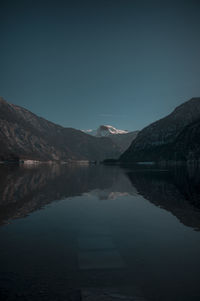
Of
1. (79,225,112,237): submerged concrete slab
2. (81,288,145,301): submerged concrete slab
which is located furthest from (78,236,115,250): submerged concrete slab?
(81,288,145,301): submerged concrete slab

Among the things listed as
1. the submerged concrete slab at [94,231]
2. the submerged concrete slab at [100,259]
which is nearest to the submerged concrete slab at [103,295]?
the submerged concrete slab at [100,259]

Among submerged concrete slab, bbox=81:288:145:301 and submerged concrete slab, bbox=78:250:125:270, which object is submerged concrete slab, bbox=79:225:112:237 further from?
submerged concrete slab, bbox=81:288:145:301

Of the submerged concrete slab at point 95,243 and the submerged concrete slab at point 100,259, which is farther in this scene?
the submerged concrete slab at point 95,243

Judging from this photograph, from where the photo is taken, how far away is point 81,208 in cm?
3803

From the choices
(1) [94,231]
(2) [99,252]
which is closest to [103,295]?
(2) [99,252]

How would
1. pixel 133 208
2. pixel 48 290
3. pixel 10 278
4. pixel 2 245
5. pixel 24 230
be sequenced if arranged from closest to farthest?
pixel 48 290 < pixel 10 278 < pixel 2 245 < pixel 24 230 < pixel 133 208

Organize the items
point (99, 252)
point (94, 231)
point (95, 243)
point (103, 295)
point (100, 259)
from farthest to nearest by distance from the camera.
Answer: point (94, 231) < point (95, 243) < point (99, 252) < point (100, 259) < point (103, 295)

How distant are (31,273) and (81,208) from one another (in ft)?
74.4

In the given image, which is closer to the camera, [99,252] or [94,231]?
[99,252]

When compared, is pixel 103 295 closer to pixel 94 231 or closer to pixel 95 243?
pixel 95 243

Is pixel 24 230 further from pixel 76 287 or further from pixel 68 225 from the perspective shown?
pixel 76 287

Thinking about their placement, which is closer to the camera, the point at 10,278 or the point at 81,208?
the point at 10,278

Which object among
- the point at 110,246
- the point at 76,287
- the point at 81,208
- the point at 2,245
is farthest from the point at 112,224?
the point at 76,287

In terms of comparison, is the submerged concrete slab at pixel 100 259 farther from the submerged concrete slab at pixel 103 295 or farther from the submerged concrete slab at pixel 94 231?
the submerged concrete slab at pixel 94 231
